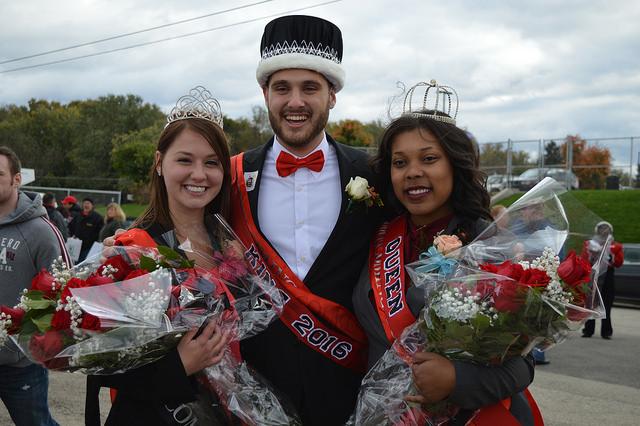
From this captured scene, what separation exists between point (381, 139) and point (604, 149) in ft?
77.8

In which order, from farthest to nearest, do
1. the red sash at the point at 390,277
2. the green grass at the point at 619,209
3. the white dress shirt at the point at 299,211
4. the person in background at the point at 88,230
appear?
the green grass at the point at 619,209 → the person in background at the point at 88,230 → the white dress shirt at the point at 299,211 → the red sash at the point at 390,277

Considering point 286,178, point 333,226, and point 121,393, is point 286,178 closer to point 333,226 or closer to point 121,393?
point 333,226

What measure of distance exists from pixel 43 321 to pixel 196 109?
111 centimetres

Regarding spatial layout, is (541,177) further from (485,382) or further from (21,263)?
(485,382)

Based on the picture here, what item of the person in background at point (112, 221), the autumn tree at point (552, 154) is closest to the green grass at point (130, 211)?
the person in background at point (112, 221)

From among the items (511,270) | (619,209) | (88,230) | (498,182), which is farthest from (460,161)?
(498,182)

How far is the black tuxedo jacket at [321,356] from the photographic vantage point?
2684mm

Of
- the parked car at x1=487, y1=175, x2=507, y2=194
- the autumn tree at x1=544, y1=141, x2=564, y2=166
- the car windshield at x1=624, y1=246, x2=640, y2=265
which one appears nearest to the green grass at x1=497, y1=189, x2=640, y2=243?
the parked car at x1=487, y1=175, x2=507, y2=194

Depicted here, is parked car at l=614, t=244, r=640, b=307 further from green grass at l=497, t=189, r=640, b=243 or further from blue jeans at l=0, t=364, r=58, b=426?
blue jeans at l=0, t=364, r=58, b=426

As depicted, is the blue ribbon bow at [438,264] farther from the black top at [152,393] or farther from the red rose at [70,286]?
the red rose at [70,286]

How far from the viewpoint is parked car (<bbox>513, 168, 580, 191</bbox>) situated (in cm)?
2300

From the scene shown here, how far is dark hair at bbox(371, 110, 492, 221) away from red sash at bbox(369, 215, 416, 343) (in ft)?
0.92

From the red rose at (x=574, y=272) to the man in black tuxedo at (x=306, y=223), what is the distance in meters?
0.97

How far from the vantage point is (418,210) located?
2.59 metres
